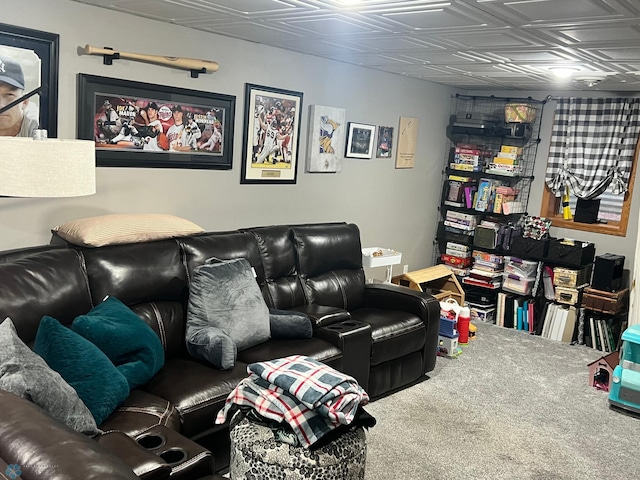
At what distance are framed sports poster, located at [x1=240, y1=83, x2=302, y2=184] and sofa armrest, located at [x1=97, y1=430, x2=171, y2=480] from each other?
2.42 meters

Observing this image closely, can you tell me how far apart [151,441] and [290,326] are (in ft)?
4.40

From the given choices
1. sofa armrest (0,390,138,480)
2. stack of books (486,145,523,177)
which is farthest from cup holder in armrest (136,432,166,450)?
stack of books (486,145,523,177)

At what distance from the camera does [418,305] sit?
4.23m

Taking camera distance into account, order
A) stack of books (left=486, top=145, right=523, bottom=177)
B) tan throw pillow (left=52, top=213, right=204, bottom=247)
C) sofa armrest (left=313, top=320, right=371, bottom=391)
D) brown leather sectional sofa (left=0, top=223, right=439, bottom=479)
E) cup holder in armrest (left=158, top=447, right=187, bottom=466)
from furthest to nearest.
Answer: stack of books (left=486, top=145, right=523, bottom=177), sofa armrest (left=313, top=320, right=371, bottom=391), tan throw pillow (left=52, top=213, right=204, bottom=247), cup holder in armrest (left=158, top=447, right=187, bottom=466), brown leather sectional sofa (left=0, top=223, right=439, bottom=479)

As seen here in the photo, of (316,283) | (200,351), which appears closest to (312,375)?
(200,351)

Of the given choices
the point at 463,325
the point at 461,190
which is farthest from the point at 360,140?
the point at 463,325

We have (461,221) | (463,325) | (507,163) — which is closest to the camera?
(463,325)

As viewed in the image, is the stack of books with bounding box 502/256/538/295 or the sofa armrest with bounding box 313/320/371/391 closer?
the sofa armrest with bounding box 313/320/371/391

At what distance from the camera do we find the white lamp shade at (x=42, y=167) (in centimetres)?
238

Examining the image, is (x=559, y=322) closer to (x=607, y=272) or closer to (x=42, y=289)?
(x=607, y=272)

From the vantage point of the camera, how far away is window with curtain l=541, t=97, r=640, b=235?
532 cm

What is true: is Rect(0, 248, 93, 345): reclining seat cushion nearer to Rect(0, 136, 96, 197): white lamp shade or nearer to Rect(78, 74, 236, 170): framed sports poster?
Rect(0, 136, 96, 197): white lamp shade

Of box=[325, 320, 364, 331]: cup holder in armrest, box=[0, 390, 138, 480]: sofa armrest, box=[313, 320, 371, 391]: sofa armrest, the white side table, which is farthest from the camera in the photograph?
the white side table

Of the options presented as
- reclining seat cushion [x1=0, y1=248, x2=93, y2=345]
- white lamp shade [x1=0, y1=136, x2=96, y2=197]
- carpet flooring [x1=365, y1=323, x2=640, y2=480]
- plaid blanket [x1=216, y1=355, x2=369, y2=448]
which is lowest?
carpet flooring [x1=365, y1=323, x2=640, y2=480]
